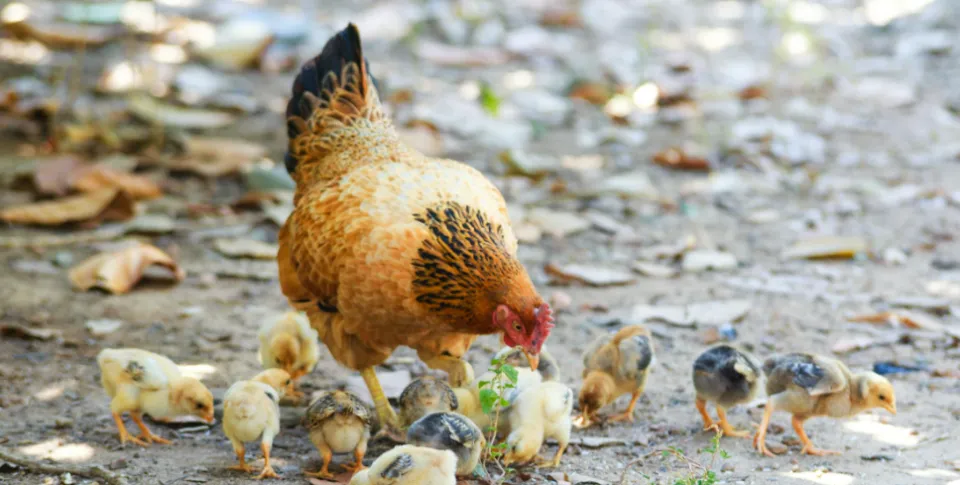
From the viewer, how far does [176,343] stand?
4742 millimetres

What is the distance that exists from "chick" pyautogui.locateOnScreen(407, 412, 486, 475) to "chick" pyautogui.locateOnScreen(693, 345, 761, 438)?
1020 mm

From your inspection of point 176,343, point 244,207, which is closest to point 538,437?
point 176,343

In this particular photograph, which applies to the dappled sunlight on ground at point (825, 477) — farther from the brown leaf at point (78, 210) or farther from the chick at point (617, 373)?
the brown leaf at point (78, 210)

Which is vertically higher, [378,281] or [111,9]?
[111,9]

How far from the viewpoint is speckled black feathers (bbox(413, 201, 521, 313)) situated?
3.57 m

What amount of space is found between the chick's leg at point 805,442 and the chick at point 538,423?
0.94 metres

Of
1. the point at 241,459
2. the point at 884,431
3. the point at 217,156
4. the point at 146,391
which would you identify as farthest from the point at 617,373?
the point at 217,156

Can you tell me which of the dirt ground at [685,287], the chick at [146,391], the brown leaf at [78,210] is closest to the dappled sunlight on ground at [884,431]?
the dirt ground at [685,287]

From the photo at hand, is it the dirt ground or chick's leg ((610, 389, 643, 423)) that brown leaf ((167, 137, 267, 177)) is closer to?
the dirt ground

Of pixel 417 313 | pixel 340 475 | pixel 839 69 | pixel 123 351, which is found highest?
pixel 839 69

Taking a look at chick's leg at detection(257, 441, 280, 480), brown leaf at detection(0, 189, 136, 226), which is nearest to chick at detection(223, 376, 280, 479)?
chick's leg at detection(257, 441, 280, 480)

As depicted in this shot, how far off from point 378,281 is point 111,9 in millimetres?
4306

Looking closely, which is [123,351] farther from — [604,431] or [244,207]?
[244,207]

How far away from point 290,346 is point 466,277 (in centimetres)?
105
